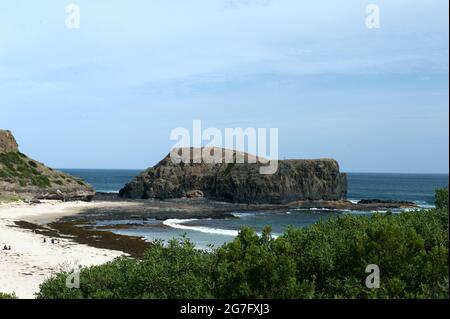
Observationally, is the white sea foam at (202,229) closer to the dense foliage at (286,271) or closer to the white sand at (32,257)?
the white sand at (32,257)

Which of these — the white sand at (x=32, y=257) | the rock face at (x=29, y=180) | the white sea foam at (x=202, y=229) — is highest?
the rock face at (x=29, y=180)

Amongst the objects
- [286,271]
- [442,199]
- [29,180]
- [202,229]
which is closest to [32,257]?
[202,229]

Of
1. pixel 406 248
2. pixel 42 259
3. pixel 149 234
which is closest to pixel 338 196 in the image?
pixel 149 234

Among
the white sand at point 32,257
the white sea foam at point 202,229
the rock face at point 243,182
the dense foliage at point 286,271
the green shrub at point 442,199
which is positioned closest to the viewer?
the dense foliage at point 286,271

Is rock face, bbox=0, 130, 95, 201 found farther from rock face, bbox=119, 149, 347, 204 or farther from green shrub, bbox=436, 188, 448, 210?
green shrub, bbox=436, 188, 448, 210

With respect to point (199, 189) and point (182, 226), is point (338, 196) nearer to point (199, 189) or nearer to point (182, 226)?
point (199, 189)

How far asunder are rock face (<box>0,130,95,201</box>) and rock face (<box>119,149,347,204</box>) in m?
22.4

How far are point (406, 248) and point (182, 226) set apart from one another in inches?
2171

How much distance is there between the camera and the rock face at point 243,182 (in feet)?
373

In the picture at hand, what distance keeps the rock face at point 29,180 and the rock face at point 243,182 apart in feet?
73.4

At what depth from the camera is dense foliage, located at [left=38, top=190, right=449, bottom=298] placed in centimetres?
1294

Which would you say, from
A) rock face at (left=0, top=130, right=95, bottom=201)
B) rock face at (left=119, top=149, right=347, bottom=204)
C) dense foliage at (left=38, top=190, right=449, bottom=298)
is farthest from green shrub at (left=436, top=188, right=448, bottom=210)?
rock face at (left=119, top=149, right=347, bottom=204)

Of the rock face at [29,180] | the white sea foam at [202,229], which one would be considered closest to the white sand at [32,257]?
the white sea foam at [202,229]

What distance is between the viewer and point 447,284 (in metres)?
12.5
